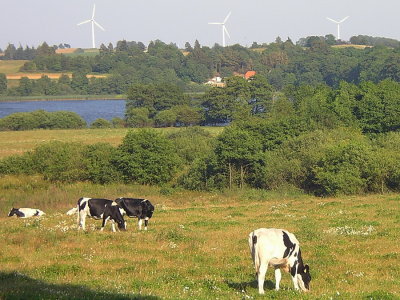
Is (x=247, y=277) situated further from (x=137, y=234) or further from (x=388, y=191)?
(x=388, y=191)

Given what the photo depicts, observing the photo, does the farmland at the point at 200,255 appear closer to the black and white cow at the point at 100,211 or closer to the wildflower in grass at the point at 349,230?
the wildflower in grass at the point at 349,230

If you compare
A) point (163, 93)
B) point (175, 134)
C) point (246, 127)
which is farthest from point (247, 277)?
point (163, 93)

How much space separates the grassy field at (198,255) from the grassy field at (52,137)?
50.2 m

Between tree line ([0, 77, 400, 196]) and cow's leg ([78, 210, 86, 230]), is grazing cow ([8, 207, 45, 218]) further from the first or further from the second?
tree line ([0, 77, 400, 196])

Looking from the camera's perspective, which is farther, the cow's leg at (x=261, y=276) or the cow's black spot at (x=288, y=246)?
the cow's black spot at (x=288, y=246)

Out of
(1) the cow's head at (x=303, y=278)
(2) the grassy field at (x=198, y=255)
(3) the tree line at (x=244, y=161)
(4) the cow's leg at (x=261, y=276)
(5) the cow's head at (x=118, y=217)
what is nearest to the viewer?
(4) the cow's leg at (x=261, y=276)

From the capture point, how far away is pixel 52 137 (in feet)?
309

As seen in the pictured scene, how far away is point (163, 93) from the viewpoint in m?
132

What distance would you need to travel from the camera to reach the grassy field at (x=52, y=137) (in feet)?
266

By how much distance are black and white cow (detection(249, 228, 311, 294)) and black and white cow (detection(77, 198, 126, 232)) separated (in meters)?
11.4

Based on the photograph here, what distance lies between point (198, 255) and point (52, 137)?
78098 mm

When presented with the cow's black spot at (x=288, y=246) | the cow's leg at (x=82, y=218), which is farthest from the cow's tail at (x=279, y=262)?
the cow's leg at (x=82, y=218)

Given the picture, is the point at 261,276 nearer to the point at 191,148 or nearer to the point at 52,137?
the point at 191,148

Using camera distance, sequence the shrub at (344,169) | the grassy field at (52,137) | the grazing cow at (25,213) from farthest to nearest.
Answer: the grassy field at (52,137)
the shrub at (344,169)
the grazing cow at (25,213)
